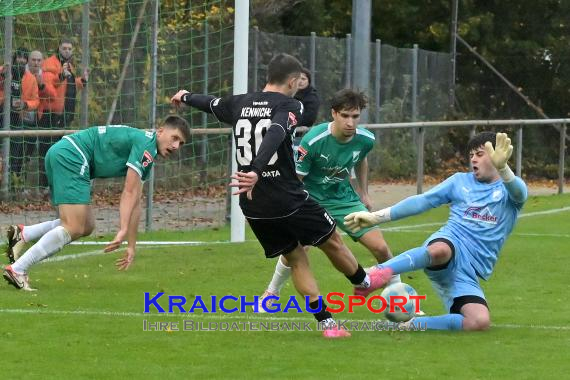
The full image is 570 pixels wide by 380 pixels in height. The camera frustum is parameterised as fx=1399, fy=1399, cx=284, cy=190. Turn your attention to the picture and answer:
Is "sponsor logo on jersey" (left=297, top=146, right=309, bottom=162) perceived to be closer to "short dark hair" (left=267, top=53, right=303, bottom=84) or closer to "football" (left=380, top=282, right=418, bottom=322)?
"short dark hair" (left=267, top=53, right=303, bottom=84)

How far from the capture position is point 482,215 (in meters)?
9.35

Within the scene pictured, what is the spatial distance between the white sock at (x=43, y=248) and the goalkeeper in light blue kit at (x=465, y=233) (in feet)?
9.51

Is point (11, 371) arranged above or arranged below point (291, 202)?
below

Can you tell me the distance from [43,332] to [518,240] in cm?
746

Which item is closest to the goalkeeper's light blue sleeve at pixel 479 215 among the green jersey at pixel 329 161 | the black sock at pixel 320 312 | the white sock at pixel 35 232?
the black sock at pixel 320 312

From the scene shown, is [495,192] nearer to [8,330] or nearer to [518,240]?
[8,330]

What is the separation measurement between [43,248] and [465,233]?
3.52 meters

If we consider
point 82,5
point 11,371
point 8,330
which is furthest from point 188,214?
point 11,371

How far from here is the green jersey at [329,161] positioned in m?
10.9

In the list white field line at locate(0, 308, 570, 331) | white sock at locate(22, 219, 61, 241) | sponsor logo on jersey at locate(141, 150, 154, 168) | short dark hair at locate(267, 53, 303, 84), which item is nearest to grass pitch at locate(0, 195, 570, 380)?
white field line at locate(0, 308, 570, 331)

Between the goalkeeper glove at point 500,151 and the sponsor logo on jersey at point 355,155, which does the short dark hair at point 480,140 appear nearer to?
the goalkeeper glove at point 500,151

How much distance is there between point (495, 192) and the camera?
368 inches

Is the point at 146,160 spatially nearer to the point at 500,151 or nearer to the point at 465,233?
the point at 465,233

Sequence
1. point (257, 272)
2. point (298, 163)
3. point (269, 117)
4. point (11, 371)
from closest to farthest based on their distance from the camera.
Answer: point (11, 371) < point (269, 117) < point (298, 163) < point (257, 272)
